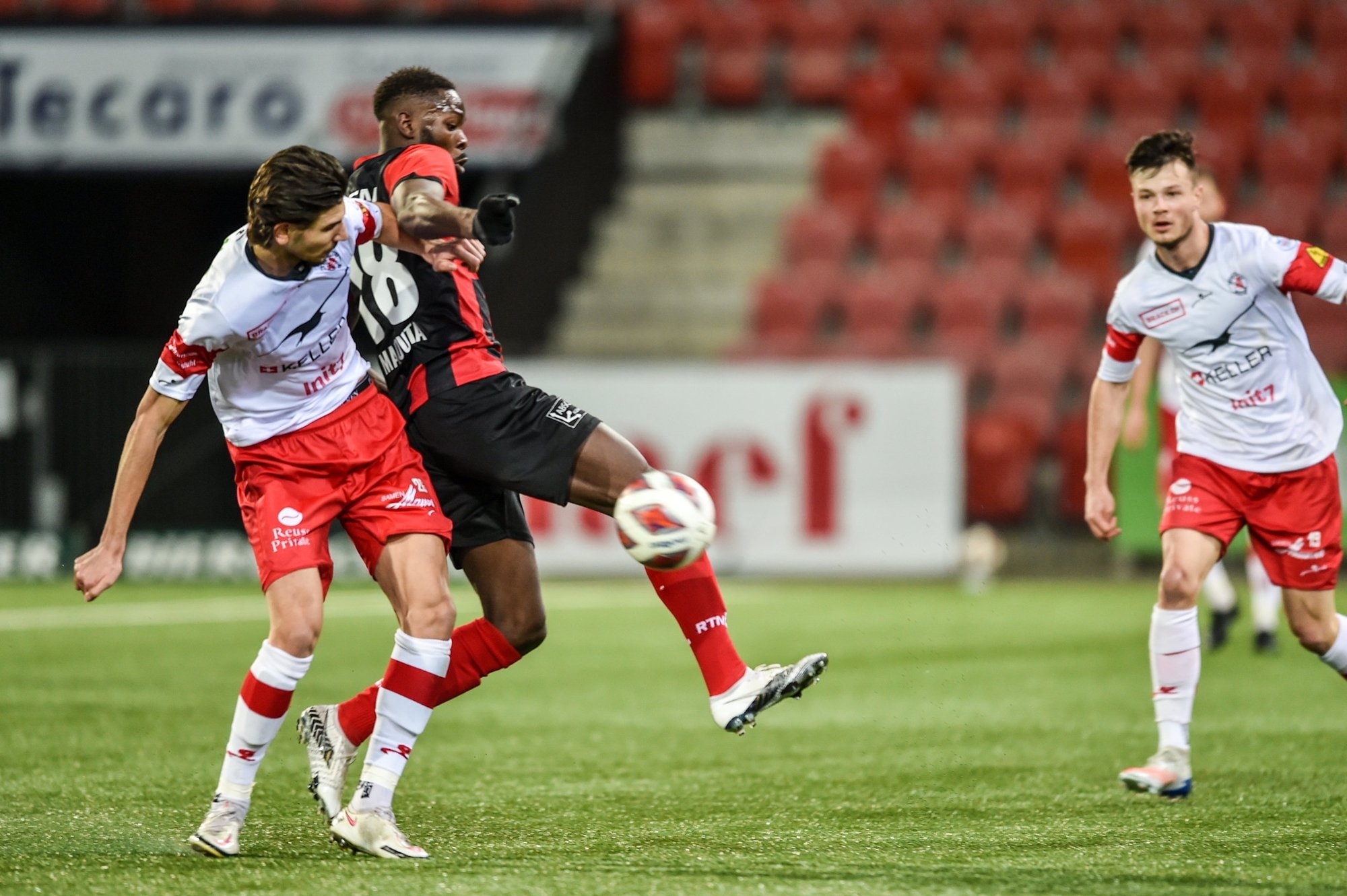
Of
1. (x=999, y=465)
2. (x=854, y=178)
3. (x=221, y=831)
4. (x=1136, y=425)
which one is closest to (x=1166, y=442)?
(x=1136, y=425)

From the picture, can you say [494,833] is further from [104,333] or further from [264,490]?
[104,333]

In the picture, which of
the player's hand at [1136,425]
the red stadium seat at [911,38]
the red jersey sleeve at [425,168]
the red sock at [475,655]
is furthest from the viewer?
the red stadium seat at [911,38]

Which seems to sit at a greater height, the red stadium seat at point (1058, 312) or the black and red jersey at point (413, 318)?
the black and red jersey at point (413, 318)

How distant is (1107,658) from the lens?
907 cm

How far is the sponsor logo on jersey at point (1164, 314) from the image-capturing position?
5.44 m

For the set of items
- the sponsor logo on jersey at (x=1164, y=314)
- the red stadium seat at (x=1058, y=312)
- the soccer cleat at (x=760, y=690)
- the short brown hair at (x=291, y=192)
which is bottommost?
the red stadium seat at (x=1058, y=312)

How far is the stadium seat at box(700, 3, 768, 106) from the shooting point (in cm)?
1731

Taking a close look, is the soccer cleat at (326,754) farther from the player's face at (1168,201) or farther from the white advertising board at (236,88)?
the white advertising board at (236,88)

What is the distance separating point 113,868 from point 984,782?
267 centimetres

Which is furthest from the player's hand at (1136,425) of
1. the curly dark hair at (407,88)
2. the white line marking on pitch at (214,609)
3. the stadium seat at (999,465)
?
the stadium seat at (999,465)

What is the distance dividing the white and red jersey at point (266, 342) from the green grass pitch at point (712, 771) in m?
1.14

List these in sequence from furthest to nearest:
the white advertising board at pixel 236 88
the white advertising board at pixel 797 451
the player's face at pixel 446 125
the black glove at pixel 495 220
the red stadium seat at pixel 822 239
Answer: the red stadium seat at pixel 822 239 < the white advertising board at pixel 236 88 < the white advertising board at pixel 797 451 < the player's face at pixel 446 125 < the black glove at pixel 495 220

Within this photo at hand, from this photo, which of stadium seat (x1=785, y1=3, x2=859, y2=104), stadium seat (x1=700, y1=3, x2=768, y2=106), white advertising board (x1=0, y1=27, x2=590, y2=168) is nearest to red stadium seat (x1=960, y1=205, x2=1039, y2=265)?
stadium seat (x1=785, y1=3, x2=859, y2=104)

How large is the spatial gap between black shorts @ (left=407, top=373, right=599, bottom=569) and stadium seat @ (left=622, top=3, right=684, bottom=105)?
1276cm
